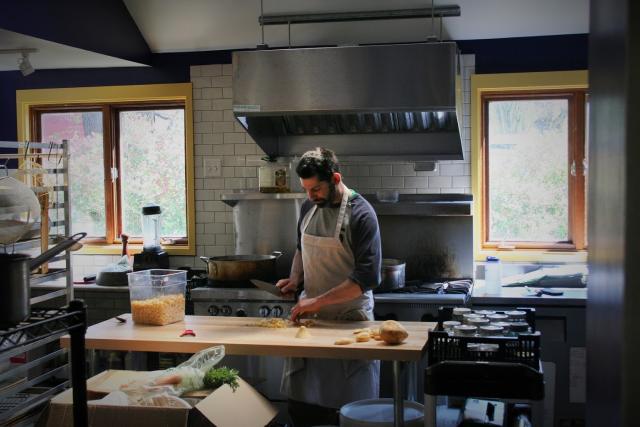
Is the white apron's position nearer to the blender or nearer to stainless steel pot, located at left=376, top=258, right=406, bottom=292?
stainless steel pot, located at left=376, top=258, right=406, bottom=292

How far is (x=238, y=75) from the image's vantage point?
4957 mm

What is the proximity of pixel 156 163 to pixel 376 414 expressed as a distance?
3876mm

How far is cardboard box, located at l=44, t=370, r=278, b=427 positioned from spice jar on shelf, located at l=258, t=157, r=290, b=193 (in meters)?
2.80

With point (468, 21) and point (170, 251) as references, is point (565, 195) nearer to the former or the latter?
point (468, 21)

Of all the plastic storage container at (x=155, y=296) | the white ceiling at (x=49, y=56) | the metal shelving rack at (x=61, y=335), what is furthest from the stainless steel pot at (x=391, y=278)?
the metal shelving rack at (x=61, y=335)

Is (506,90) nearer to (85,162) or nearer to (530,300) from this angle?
(530,300)

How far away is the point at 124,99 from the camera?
6332 millimetres

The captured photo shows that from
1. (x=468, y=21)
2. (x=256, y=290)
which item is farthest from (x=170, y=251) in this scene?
(x=468, y=21)

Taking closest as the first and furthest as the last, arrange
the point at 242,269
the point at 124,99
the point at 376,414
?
the point at 376,414, the point at 242,269, the point at 124,99

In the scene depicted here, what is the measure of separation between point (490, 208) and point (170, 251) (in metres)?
2.86

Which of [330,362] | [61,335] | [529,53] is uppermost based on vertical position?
[529,53]

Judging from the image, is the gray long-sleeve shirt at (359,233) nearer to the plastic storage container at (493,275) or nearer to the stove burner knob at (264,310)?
the stove burner knob at (264,310)

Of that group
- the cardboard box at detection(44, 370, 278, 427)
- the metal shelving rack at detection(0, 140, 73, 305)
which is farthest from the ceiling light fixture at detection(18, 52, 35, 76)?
the cardboard box at detection(44, 370, 278, 427)

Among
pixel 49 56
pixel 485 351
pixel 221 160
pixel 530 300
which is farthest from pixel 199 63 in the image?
pixel 485 351
